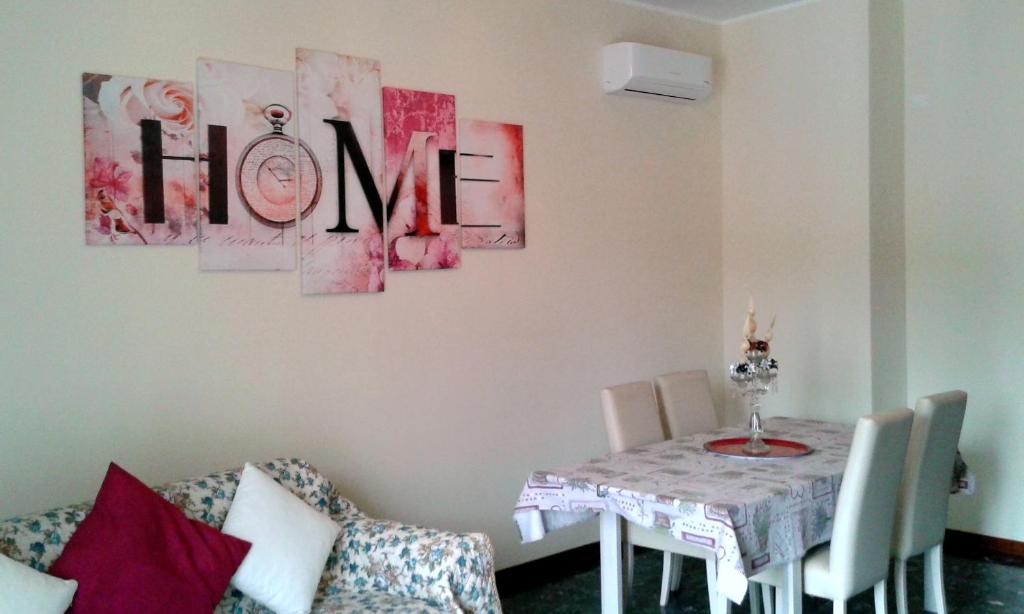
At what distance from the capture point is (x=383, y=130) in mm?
3756

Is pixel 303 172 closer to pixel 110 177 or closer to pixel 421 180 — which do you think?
pixel 421 180

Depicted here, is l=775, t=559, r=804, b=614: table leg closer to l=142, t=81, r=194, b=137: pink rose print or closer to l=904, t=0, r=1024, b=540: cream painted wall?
l=904, t=0, r=1024, b=540: cream painted wall

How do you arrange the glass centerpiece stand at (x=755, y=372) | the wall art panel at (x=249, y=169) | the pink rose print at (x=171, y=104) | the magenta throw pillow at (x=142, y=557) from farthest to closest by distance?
the glass centerpiece stand at (x=755, y=372)
the wall art panel at (x=249, y=169)
the pink rose print at (x=171, y=104)
the magenta throw pillow at (x=142, y=557)

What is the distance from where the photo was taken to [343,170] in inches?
143

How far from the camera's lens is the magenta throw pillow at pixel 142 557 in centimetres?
238

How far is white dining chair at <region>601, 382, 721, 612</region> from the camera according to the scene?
3.65 m

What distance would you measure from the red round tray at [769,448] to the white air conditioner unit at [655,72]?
6.09 feet

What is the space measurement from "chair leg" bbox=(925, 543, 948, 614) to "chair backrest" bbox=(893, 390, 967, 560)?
0.18m

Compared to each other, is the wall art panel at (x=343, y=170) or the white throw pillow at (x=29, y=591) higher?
the wall art panel at (x=343, y=170)

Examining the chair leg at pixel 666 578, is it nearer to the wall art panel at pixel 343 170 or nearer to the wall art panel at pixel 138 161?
the wall art panel at pixel 343 170

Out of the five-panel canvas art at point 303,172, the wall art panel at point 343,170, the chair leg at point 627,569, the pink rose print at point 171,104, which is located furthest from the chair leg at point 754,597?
the pink rose print at point 171,104

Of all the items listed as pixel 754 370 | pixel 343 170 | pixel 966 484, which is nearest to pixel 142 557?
pixel 343 170

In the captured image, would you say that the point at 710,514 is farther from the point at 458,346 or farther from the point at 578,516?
the point at 458,346

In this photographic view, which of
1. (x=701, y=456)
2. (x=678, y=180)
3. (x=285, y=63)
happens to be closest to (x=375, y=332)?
(x=285, y=63)
